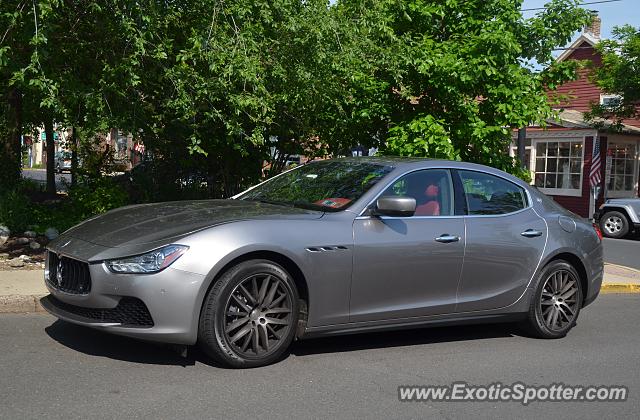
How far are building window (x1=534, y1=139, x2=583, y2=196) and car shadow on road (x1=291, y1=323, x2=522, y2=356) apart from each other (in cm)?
2014

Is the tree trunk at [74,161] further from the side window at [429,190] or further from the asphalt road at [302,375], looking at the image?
the side window at [429,190]

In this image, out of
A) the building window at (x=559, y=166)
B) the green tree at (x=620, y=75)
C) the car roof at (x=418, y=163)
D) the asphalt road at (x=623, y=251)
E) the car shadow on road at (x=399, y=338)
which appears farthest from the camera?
the building window at (x=559, y=166)

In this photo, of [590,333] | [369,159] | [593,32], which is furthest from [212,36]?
[593,32]

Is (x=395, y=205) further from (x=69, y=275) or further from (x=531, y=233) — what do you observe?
(x=69, y=275)

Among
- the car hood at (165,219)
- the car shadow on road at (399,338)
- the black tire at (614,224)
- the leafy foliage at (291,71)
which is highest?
the leafy foliage at (291,71)

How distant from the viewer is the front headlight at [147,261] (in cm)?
478

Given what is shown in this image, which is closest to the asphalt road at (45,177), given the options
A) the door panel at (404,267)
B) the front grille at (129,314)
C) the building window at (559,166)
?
the front grille at (129,314)

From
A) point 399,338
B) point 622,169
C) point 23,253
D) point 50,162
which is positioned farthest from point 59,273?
point 622,169

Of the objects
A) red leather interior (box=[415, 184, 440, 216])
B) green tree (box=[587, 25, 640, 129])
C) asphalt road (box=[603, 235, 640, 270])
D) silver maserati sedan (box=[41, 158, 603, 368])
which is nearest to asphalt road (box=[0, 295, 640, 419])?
silver maserati sedan (box=[41, 158, 603, 368])

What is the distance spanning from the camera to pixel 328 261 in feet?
17.5

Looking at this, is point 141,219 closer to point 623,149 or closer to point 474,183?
point 474,183

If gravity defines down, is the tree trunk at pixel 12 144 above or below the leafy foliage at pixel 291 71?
below

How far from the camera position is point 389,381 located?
5.16m

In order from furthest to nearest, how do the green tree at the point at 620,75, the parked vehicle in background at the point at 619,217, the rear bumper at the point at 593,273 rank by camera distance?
1. the green tree at the point at 620,75
2. the parked vehicle in background at the point at 619,217
3. the rear bumper at the point at 593,273
